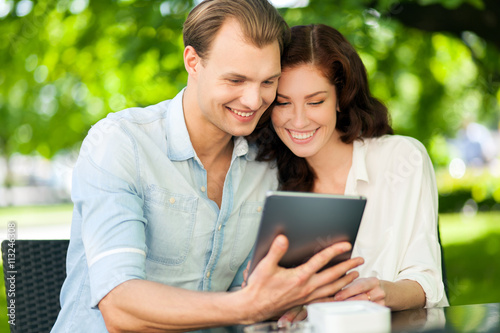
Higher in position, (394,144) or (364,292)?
(394,144)

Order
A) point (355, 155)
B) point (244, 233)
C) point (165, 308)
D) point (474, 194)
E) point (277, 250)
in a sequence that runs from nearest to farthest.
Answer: point (277, 250)
point (165, 308)
point (244, 233)
point (355, 155)
point (474, 194)

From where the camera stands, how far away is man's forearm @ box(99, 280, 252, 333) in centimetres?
172

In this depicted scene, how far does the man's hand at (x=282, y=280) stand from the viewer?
5.45 ft

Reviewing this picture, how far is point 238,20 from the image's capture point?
2.35 meters

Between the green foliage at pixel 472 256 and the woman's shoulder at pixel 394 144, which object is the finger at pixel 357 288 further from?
the green foliage at pixel 472 256

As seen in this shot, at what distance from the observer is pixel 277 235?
1.65 m

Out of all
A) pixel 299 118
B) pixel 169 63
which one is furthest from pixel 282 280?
pixel 169 63

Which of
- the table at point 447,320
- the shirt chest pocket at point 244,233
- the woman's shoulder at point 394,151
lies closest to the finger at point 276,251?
the table at point 447,320

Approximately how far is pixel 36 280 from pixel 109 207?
76 cm

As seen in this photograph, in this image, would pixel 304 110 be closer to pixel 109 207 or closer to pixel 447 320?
pixel 109 207

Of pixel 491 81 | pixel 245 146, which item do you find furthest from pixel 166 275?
pixel 491 81

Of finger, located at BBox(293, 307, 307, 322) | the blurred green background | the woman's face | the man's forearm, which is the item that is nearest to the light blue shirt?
the man's forearm

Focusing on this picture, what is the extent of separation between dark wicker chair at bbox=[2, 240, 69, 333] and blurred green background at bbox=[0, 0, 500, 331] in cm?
222

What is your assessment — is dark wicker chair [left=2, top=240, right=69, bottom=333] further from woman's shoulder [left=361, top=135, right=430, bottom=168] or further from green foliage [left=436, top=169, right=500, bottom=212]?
green foliage [left=436, top=169, right=500, bottom=212]
